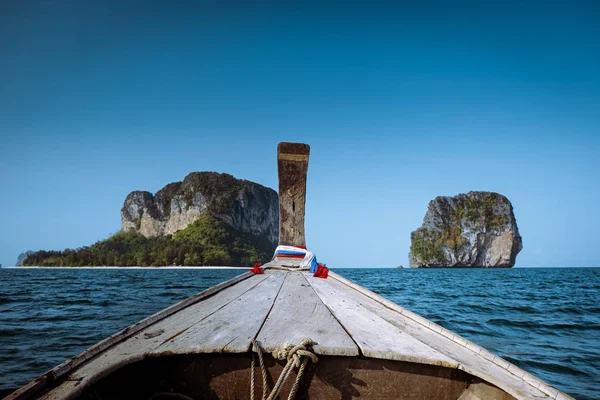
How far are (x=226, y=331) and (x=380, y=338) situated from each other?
0.65 meters

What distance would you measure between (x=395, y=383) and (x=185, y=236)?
319 feet

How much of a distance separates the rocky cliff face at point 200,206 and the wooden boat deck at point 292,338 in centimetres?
10206

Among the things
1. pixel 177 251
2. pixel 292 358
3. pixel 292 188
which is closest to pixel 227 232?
pixel 177 251

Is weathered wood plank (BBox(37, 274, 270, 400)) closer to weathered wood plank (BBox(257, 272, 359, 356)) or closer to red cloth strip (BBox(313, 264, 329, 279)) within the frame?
weathered wood plank (BBox(257, 272, 359, 356))

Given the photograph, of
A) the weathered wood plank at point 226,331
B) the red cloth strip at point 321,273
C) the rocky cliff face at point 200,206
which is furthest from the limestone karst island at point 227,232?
the weathered wood plank at point 226,331

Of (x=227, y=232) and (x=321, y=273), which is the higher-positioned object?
(x=227, y=232)

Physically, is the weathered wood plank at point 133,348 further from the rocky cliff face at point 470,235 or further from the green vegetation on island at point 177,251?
the rocky cliff face at point 470,235

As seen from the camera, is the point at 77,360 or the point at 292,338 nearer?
the point at 77,360

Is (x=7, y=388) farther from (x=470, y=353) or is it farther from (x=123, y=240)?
(x=123, y=240)

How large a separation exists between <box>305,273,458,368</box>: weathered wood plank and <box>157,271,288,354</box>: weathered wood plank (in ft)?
1.37

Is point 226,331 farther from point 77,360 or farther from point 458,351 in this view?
point 458,351

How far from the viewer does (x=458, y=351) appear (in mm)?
1485

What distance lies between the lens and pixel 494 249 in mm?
87938

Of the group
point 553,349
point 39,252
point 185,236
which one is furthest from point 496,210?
point 39,252
